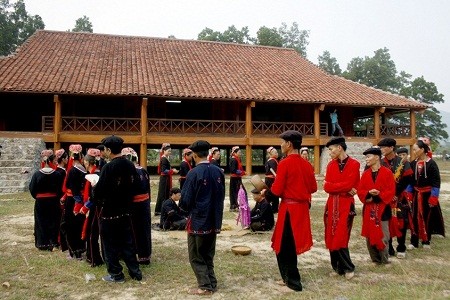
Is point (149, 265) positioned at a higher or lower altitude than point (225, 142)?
lower

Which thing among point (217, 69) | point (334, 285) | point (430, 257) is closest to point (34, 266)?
point (334, 285)

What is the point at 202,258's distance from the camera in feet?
14.9

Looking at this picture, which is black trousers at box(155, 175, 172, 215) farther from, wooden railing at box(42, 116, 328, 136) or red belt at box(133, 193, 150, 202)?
wooden railing at box(42, 116, 328, 136)

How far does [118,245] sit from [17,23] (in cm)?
3411

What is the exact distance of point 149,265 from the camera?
5523 millimetres

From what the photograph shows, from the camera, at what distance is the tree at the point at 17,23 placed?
3172cm

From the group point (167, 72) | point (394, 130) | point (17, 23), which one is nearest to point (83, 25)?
point (17, 23)

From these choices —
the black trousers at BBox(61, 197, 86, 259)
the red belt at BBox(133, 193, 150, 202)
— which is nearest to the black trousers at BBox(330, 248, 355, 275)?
the red belt at BBox(133, 193, 150, 202)

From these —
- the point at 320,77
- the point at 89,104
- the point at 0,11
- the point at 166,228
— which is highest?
the point at 0,11

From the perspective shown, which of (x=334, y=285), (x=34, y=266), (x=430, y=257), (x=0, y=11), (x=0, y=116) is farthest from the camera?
(x=0, y=11)

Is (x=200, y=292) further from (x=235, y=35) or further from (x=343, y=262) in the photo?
(x=235, y=35)

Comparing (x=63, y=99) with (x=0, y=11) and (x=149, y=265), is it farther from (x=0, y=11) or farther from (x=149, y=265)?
(x=0, y=11)

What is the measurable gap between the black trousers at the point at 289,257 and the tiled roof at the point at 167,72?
1222cm

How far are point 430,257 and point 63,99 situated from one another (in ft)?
50.7
